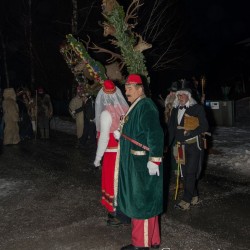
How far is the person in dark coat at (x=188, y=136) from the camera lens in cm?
586

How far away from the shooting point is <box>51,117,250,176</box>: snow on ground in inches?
352

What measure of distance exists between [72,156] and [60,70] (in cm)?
2117

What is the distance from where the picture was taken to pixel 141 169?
4324 mm

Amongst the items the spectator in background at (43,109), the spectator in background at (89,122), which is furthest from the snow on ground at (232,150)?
the spectator in background at (43,109)

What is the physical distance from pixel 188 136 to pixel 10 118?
8.76 meters

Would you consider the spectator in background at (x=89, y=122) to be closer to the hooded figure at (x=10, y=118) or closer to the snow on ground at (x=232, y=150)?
the hooded figure at (x=10, y=118)

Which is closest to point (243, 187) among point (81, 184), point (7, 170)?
point (81, 184)

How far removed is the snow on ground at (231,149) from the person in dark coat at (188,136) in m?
2.71

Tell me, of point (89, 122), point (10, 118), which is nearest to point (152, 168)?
point (89, 122)

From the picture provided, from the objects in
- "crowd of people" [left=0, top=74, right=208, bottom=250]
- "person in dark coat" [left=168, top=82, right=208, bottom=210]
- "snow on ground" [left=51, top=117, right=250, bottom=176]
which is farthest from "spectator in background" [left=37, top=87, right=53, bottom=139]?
"person in dark coat" [left=168, top=82, right=208, bottom=210]

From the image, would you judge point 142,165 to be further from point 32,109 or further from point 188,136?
point 32,109

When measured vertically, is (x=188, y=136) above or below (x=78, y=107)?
below

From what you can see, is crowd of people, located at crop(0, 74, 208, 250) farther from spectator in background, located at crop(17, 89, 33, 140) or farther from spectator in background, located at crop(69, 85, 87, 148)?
spectator in background, located at crop(17, 89, 33, 140)

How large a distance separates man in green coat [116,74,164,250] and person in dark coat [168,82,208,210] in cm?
157
